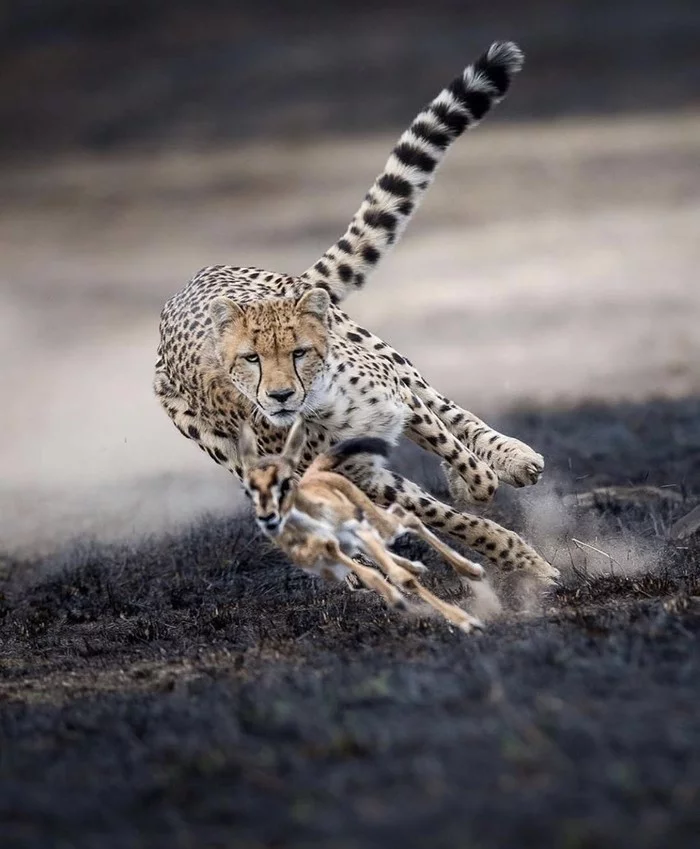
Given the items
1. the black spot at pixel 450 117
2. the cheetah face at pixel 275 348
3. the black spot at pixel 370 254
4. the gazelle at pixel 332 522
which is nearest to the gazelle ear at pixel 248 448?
the gazelle at pixel 332 522

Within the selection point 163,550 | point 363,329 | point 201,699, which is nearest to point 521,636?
point 201,699

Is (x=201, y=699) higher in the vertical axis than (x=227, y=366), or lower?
lower

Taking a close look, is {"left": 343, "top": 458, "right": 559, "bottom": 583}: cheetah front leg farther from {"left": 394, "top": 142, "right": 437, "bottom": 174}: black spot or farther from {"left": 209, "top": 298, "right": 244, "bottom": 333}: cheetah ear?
{"left": 394, "top": 142, "right": 437, "bottom": 174}: black spot

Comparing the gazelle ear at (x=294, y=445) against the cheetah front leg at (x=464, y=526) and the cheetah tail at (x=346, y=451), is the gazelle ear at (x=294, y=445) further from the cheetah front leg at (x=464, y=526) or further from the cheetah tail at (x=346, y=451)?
the cheetah front leg at (x=464, y=526)

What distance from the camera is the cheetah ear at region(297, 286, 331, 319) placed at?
5590mm

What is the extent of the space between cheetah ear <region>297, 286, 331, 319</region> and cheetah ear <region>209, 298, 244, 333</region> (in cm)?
24

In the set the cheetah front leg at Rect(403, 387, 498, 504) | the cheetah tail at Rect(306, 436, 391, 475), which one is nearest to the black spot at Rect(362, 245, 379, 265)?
the cheetah front leg at Rect(403, 387, 498, 504)

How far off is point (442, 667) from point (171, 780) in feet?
3.39

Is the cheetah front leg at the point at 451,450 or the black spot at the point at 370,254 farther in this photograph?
the black spot at the point at 370,254

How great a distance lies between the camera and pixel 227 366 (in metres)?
5.62

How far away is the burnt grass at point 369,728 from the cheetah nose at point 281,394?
0.82 m

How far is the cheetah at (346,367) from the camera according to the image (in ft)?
18.1

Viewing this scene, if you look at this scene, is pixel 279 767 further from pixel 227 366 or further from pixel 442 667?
pixel 227 366

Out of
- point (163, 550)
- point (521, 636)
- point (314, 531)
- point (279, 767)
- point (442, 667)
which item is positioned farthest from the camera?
point (163, 550)
